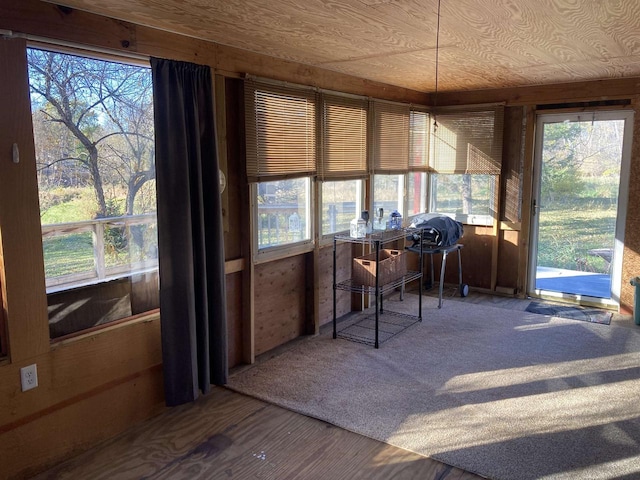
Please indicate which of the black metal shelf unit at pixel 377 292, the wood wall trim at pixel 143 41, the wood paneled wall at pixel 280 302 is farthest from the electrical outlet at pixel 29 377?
the black metal shelf unit at pixel 377 292

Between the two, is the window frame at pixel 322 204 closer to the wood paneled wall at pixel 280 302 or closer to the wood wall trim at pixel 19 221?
the wood paneled wall at pixel 280 302

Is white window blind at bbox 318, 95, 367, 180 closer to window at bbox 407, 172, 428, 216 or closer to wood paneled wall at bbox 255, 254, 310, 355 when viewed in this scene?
wood paneled wall at bbox 255, 254, 310, 355

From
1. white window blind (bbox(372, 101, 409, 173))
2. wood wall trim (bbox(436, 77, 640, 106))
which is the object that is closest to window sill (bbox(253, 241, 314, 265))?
white window blind (bbox(372, 101, 409, 173))

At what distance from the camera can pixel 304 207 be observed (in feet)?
13.8

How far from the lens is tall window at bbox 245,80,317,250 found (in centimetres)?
356

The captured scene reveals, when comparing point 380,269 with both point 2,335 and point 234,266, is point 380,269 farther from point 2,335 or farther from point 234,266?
point 2,335

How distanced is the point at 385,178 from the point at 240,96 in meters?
2.16

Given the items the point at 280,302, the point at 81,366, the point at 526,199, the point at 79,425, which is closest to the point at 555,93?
the point at 526,199

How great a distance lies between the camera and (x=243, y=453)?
8.67 ft

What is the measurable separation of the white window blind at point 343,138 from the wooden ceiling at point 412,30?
346 millimetres

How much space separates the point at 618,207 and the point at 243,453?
4.25 m

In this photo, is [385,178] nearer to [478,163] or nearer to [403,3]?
[478,163]

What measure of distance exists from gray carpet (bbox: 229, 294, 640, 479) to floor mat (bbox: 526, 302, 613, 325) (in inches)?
6.5

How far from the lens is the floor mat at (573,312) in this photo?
4.80 meters
